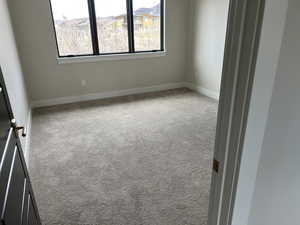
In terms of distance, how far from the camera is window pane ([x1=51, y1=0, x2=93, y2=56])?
386cm

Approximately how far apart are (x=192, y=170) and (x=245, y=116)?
1.75 m

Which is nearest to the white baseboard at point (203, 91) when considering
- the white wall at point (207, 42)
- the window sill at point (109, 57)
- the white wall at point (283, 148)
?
the white wall at point (207, 42)

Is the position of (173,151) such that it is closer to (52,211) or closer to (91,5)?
(52,211)

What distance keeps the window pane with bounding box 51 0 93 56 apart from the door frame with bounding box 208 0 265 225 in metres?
3.79

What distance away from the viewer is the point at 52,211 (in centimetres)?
191

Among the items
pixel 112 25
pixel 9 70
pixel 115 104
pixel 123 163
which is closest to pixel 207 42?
pixel 112 25

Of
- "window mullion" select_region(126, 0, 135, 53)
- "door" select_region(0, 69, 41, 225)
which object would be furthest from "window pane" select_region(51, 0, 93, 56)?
"door" select_region(0, 69, 41, 225)

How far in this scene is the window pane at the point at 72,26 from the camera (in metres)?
3.86

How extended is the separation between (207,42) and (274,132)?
12.4 ft

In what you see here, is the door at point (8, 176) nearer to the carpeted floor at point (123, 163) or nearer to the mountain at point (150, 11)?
the carpeted floor at point (123, 163)

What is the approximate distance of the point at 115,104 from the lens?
4.18 m

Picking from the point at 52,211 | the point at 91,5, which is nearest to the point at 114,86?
the point at 91,5

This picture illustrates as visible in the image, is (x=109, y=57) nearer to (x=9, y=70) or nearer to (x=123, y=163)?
(x=9, y=70)

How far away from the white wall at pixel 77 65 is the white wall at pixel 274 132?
3.80 metres
